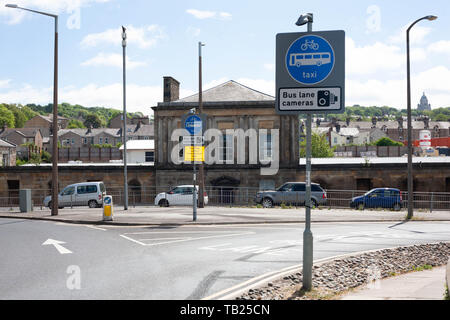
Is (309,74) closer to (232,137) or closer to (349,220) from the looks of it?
(349,220)

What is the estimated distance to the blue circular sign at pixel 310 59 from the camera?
8.70 metres

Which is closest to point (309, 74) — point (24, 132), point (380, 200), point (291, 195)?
point (291, 195)

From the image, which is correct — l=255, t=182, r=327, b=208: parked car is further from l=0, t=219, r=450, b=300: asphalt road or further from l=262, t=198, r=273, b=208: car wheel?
l=0, t=219, r=450, b=300: asphalt road

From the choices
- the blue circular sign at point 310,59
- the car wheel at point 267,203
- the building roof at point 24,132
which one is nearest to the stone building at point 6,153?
the building roof at point 24,132

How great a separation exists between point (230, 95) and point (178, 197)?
13.6m

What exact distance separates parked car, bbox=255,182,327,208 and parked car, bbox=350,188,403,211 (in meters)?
2.54

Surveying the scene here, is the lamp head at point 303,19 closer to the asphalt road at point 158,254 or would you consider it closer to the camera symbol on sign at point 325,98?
the camera symbol on sign at point 325,98

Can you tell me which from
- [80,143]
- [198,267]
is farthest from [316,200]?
[80,143]

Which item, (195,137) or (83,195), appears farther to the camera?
(83,195)

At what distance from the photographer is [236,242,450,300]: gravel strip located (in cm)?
809

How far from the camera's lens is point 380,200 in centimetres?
3164

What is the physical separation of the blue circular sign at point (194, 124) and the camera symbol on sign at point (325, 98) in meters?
11.4

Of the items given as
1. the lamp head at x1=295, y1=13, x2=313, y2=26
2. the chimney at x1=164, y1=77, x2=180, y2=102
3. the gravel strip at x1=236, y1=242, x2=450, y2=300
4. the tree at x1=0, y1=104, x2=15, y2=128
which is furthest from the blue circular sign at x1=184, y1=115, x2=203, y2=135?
the tree at x1=0, y1=104, x2=15, y2=128

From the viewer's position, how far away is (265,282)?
8797mm
